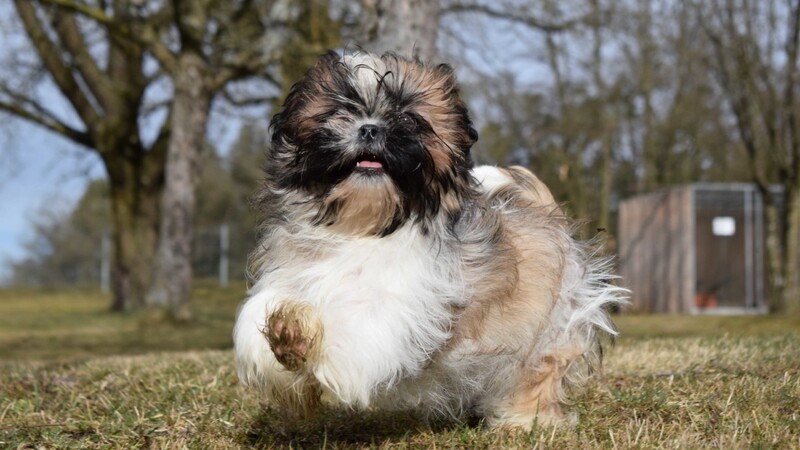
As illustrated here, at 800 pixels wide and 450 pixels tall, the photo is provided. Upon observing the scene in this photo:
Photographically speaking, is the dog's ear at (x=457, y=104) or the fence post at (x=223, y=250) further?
the fence post at (x=223, y=250)

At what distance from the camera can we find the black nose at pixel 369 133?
3.17m

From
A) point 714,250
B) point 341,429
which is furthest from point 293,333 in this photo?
point 714,250

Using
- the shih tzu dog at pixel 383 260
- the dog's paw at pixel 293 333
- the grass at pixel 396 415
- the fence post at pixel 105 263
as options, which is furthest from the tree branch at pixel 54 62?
the fence post at pixel 105 263

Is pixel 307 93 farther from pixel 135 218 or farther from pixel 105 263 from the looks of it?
pixel 105 263

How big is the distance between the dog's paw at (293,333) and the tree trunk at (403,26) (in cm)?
413

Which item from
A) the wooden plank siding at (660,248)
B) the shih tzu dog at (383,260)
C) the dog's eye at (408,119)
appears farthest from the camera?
the wooden plank siding at (660,248)

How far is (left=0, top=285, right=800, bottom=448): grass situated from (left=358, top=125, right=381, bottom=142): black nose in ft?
4.00

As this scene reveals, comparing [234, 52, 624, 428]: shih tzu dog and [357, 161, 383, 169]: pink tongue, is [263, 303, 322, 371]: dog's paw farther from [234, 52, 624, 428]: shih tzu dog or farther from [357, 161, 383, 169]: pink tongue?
[357, 161, 383, 169]: pink tongue

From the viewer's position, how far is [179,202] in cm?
1353

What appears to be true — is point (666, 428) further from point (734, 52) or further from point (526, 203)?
point (734, 52)

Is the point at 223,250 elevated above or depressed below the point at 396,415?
above

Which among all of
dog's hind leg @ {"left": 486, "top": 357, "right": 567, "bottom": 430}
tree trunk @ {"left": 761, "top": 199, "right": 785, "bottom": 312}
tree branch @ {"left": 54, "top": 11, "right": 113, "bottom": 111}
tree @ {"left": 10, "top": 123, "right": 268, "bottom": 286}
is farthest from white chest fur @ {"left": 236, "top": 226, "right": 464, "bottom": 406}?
tree @ {"left": 10, "top": 123, "right": 268, "bottom": 286}

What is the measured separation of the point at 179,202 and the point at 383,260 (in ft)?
35.6

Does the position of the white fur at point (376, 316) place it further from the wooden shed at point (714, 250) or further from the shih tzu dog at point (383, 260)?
the wooden shed at point (714, 250)
